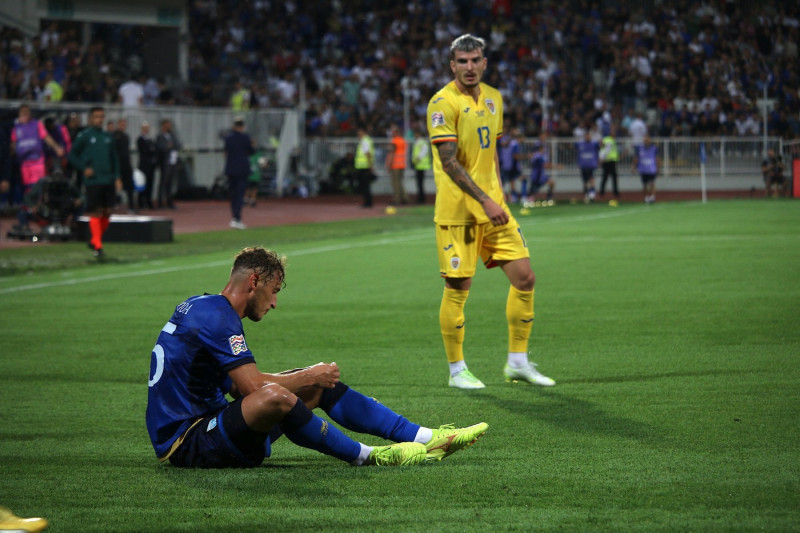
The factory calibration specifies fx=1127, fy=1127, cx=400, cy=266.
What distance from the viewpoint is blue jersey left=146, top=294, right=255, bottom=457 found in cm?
515

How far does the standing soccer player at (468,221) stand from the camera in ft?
25.1

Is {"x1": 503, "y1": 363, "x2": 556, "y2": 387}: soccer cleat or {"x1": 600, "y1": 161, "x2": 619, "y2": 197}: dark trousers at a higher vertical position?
{"x1": 600, "y1": 161, "x2": 619, "y2": 197}: dark trousers

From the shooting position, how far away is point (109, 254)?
18.0 meters

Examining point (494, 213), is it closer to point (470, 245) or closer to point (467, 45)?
point (470, 245)

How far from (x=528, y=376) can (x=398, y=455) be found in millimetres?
2400

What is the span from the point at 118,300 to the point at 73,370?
4202 millimetres

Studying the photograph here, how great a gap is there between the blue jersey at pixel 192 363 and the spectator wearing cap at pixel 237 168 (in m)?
18.2

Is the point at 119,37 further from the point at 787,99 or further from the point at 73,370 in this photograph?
the point at 73,370

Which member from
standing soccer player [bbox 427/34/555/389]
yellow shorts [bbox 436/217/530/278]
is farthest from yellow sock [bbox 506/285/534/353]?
yellow shorts [bbox 436/217/530/278]

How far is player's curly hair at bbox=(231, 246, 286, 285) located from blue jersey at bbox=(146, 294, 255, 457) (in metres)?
0.19

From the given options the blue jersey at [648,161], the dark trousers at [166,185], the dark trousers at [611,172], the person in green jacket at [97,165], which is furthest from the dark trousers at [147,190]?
the blue jersey at [648,161]

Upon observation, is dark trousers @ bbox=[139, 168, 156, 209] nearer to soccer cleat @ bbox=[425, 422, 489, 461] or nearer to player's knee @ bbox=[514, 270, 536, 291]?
player's knee @ bbox=[514, 270, 536, 291]

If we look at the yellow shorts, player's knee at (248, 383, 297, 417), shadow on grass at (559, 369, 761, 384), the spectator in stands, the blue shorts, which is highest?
the spectator in stands

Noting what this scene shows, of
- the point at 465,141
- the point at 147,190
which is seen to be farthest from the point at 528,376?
the point at 147,190
